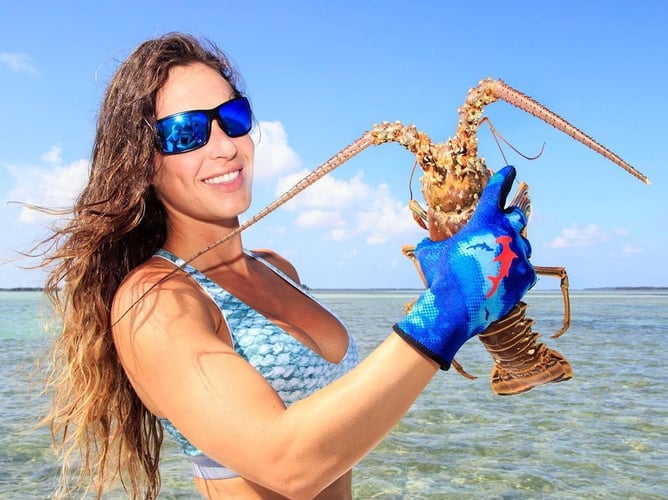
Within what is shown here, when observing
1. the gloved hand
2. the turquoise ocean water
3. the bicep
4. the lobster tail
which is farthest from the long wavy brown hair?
the turquoise ocean water

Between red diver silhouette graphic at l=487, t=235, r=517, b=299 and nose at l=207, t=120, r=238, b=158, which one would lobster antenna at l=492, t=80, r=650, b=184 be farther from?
nose at l=207, t=120, r=238, b=158

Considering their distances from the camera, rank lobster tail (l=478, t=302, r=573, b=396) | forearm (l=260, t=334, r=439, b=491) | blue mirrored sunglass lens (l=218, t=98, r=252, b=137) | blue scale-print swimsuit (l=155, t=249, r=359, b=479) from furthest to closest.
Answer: lobster tail (l=478, t=302, r=573, b=396) < blue mirrored sunglass lens (l=218, t=98, r=252, b=137) < blue scale-print swimsuit (l=155, t=249, r=359, b=479) < forearm (l=260, t=334, r=439, b=491)

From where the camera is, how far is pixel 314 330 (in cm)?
243

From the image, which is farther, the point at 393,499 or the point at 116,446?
the point at 393,499

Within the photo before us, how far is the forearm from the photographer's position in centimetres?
142

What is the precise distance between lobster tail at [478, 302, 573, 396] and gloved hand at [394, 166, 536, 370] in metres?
0.72

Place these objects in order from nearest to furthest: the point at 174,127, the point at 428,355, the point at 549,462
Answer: the point at 428,355 → the point at 174,127 → the point at 549,462

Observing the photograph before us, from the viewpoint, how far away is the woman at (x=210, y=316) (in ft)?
4.84

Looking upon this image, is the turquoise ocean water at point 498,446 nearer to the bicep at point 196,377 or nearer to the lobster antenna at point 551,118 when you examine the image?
the bicep at point 196,377

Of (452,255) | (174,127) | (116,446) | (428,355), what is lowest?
(116,446)

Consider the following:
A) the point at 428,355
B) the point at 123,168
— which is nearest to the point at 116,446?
the point at 123,168

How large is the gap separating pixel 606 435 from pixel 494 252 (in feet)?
17.6

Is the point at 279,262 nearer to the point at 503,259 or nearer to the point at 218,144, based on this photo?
the point at 218,144

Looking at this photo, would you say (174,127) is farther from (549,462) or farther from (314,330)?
(549,462)
